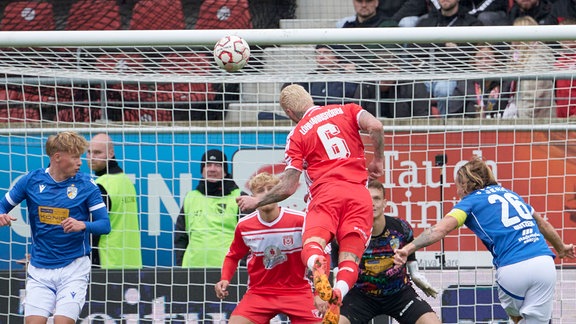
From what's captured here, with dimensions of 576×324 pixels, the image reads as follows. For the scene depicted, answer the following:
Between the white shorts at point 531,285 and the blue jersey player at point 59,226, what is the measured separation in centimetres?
316

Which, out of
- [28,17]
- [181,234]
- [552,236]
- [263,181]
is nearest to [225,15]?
[28,17]

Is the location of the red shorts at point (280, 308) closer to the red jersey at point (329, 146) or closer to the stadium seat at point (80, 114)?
the red jersey at point (329, 146)

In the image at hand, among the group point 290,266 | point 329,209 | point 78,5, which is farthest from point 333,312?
point 78,5

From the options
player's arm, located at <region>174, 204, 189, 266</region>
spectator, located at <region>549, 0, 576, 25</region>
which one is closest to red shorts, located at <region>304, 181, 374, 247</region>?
player's arm, located at <region>174, 204, 189, 266</region>

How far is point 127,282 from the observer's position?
8711 mm

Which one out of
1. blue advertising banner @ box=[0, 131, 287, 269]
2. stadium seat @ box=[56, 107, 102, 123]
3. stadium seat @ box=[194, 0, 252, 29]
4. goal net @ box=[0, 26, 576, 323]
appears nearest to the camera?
goal net @ box=[0, 26, 576, 323]

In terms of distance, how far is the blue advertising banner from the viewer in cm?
890

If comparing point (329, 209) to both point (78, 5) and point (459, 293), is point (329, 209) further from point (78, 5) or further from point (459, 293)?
point (78, 5)

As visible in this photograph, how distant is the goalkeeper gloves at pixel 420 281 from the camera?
7275mm

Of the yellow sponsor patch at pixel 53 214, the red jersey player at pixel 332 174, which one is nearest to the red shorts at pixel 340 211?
the red jersey player at pixel 332 174

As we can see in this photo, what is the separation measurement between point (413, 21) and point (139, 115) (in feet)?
11.7

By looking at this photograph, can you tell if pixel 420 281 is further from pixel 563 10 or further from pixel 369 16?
pixel 563 10

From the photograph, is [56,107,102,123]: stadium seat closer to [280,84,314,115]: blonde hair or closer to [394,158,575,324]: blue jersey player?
[280,84,314,115]: blonde hair

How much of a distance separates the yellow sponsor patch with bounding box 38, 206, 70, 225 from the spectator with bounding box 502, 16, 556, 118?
406cm
